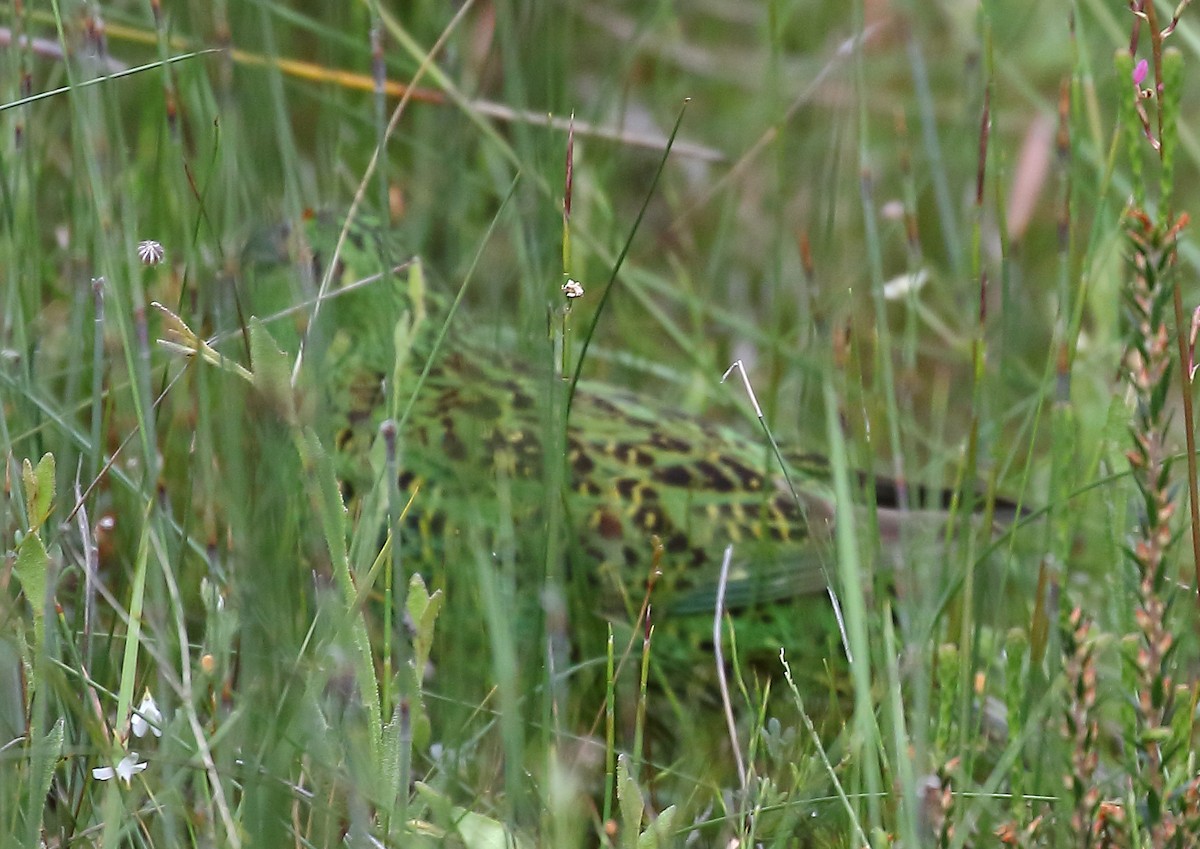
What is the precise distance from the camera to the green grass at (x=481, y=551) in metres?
0.99

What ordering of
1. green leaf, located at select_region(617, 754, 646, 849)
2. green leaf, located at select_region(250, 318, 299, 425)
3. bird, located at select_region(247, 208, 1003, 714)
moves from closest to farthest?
green leaf, located at select_region(250, 318, 299, 425)
green leaf, located at select_region(617, 754, 646, 849)
bird, located at select_region(247, 208, 1003, 714)

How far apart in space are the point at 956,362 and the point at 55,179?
5.67 ft

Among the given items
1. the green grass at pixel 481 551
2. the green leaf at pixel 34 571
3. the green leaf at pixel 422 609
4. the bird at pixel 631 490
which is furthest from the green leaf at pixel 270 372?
the bird at pixel 631 490

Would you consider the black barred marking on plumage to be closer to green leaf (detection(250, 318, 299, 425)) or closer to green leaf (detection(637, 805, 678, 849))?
green leaf (detection(637, 805, 678, 849))

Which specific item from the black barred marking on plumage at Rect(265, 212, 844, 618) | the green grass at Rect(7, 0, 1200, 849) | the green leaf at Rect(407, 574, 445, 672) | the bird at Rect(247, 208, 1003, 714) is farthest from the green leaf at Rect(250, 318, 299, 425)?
the black barred marking on plumage at Rect(265, 212, 844, 618)

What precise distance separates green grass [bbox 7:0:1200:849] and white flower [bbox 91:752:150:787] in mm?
16

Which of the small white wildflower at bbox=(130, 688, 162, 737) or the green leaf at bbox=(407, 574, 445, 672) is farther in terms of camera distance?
the small white wildflower at bbox=(130, 688, 162, 737)

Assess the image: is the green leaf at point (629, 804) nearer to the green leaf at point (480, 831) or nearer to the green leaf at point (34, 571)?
the green leaf at point (480, 831)

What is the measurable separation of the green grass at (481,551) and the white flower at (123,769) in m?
0.02

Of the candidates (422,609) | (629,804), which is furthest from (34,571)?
(629,804)

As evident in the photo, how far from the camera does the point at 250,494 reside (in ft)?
3.42

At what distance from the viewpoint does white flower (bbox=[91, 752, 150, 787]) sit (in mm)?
1031

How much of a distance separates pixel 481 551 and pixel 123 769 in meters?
0.31

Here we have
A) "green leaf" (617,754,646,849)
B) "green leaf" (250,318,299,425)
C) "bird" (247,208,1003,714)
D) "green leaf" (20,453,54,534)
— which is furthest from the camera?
"bird" (247,208,1003,714)
